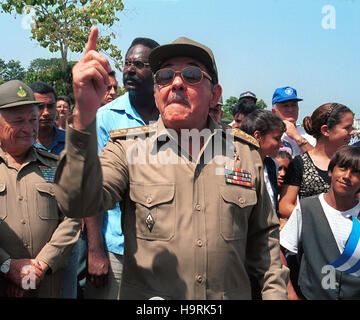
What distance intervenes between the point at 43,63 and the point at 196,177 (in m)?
93.2

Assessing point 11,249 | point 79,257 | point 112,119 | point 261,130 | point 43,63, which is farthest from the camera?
point 43,63

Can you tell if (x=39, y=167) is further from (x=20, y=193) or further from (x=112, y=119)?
(x=112, y=119)

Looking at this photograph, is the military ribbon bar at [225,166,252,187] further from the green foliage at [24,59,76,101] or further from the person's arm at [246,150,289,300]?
the green foliage at [24,59,76,101]

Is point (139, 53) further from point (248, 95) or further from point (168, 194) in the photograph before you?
point (248, 95)

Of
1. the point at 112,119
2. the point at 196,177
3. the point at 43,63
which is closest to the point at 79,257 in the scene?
the point at 112,119

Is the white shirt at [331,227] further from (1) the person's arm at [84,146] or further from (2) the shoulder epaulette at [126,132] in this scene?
(1) the person's arm at [84,146]

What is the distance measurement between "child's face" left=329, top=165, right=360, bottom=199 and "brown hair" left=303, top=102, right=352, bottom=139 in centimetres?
81

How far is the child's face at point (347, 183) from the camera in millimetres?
3111

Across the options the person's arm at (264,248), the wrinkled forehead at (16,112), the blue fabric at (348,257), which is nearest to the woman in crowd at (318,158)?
the blue fabric at (348,257)

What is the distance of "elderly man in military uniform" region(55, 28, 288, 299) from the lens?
1.91 metres

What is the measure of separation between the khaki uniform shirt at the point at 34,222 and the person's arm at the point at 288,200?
5.58 ft

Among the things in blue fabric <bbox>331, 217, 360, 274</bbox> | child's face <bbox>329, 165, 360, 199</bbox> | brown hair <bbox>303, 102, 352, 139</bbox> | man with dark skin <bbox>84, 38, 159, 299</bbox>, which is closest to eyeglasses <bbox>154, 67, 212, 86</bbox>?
man with dark skin <bbox>84, 38, 159, 299</bbox>

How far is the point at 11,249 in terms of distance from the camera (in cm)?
283

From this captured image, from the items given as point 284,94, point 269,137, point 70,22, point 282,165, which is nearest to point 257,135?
point 269,137
